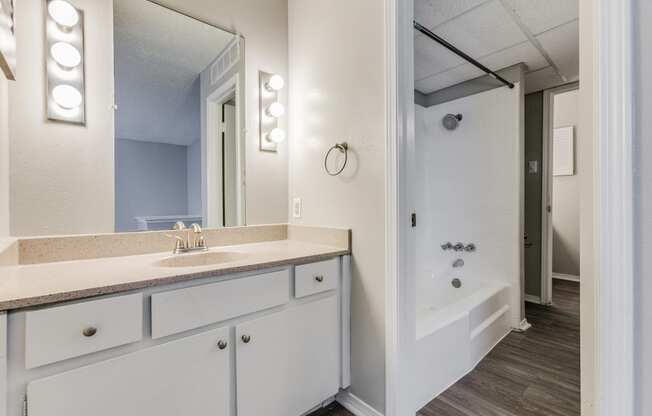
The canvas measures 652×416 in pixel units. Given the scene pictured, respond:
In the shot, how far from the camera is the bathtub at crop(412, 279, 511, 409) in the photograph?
1524 millimetres

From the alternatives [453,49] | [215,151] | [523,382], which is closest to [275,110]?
[215,151]

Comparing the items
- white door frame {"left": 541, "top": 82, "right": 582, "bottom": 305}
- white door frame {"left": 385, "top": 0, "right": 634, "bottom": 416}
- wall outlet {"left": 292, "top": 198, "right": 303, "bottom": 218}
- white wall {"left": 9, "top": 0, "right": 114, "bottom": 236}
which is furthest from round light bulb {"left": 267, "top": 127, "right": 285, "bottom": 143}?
white door frame {"left": 541, "top": 82, "right": 582, "bottom": 305}

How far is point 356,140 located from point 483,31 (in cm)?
139

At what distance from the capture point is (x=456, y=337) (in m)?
1.71

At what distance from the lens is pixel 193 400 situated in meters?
1.00

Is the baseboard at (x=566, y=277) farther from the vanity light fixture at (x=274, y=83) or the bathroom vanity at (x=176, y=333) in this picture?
the vanity light fixture at (x=274, y=83)

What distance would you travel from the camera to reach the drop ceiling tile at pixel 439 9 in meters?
1.73

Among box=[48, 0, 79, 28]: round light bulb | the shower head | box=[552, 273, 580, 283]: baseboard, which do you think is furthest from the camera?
box=[552, 273, 580, 283]: baseboard

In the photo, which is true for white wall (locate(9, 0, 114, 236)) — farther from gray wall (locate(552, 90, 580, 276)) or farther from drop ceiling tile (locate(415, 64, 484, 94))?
gray wall (locate(552, 90, 580, 276))

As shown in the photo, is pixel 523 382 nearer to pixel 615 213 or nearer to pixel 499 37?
pixel 615 213

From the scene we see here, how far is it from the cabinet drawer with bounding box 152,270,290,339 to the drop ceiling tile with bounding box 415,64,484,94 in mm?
2399

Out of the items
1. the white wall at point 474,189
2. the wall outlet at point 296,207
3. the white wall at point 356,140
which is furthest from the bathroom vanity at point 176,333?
the white wall at point 474,189

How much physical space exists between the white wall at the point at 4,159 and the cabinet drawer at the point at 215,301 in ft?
2.25

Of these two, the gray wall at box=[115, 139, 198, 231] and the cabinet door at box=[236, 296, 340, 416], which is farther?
the gray wall at box=[115, 139, 198, 231]
